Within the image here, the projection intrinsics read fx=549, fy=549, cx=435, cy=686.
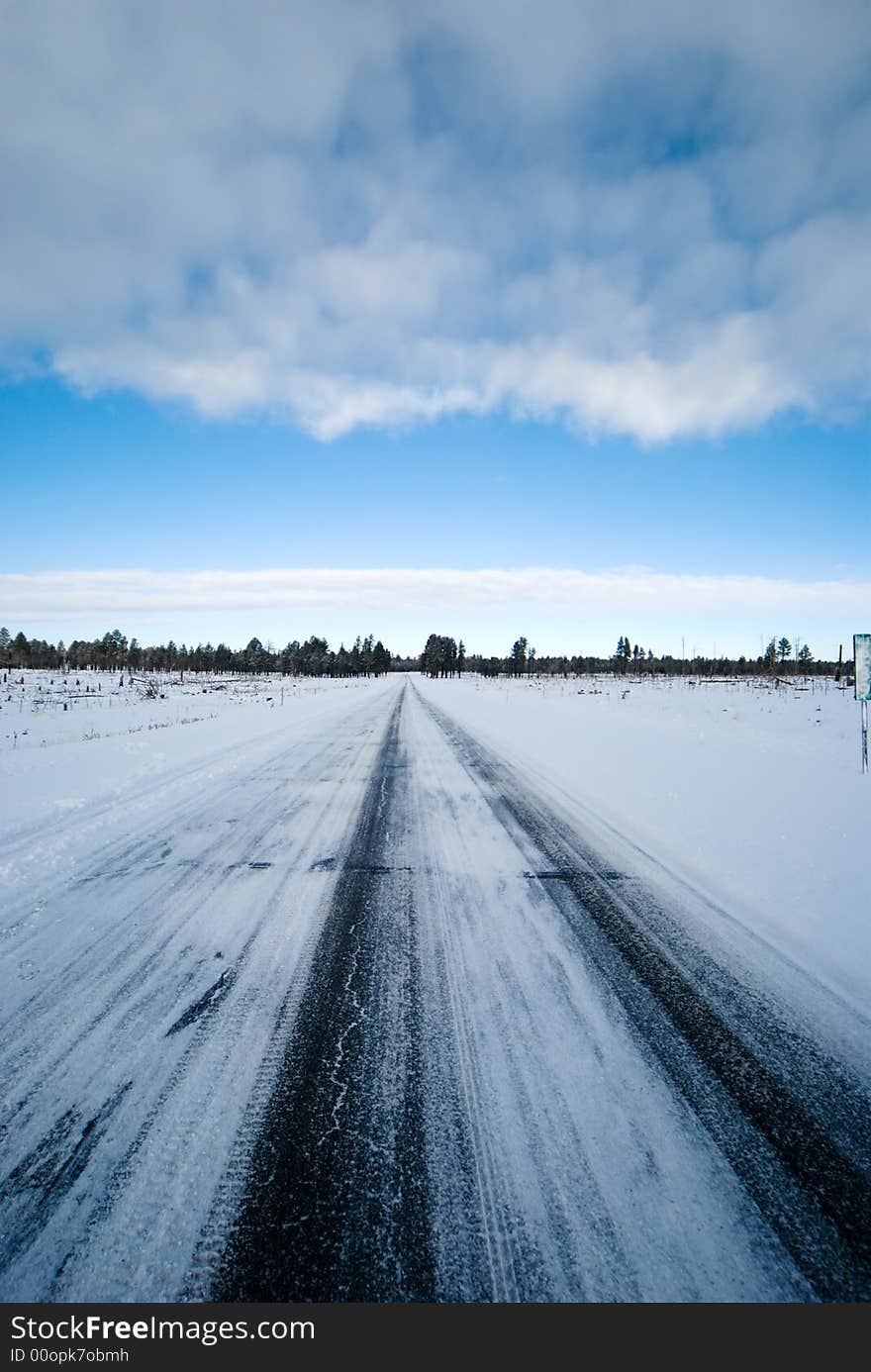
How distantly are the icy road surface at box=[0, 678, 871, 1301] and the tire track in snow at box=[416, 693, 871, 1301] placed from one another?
11 millimetres

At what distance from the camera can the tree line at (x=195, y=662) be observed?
128m

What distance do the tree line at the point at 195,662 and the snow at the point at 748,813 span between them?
120 meters

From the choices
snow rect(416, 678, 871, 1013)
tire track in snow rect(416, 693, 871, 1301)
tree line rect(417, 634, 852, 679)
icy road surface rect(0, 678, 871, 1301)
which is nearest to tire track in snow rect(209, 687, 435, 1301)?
icy road surface rect(0, 678, 871, 1301)

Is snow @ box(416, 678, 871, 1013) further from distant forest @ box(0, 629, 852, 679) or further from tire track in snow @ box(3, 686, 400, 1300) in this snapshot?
distant forest @ box(0, 629, 852, 679)

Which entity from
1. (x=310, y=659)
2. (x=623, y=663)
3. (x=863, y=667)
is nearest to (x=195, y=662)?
(x=310, y=659)

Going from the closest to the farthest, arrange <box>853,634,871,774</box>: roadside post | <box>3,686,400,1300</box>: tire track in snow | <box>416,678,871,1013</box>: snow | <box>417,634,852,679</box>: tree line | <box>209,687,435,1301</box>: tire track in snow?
<box>209,687,435,1301</box>: tire track in snow < <box>3,686,400,1300</box>: tire track in snow < <box>416,678,871,1013</box>: snow < <box>853,634,871,774</box>: roadside post < <box>417,634,852,679</box>: tree line

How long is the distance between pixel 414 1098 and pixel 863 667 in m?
10.1

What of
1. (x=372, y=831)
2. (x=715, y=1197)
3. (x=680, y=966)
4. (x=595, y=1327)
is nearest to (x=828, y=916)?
(x=680, y=966)

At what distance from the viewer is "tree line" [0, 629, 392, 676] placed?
128000 mm

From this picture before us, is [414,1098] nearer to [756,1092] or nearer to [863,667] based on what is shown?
[756,1092]

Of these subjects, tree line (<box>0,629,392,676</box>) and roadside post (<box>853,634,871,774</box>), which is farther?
tree line (<box>0,629,392,676</box>)

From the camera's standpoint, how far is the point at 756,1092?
241cm

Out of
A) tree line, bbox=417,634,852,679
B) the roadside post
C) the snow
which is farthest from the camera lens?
tree line, bbox=417,634,852,679

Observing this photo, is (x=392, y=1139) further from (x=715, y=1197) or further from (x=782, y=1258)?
(x=782, y=1258)
